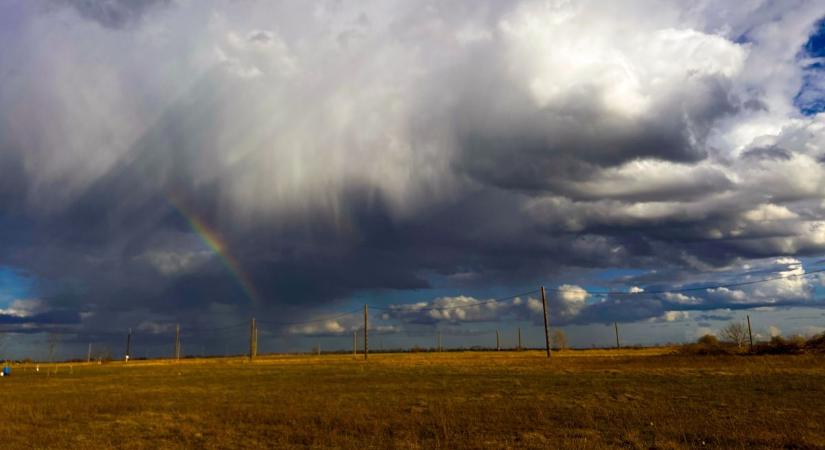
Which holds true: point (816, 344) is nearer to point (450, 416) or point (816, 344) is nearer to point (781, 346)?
point (781, 346)

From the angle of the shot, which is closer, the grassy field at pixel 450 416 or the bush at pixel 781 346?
the grassy field at pixel 450 416

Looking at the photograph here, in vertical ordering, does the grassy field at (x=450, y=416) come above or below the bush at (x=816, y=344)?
below

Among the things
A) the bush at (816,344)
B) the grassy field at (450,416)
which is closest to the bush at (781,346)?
the bush at (816,344)

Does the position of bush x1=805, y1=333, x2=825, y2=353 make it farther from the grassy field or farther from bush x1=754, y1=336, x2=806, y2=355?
the grassy field

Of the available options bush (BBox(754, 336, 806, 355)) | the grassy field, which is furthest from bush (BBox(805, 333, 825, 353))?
the grassy field

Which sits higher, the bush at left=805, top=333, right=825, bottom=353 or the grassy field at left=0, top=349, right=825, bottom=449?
the bush at left=805, top=333, right=825, bottom=353

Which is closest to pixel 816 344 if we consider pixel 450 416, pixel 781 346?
pixel 781 346

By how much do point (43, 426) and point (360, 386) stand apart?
21247mm

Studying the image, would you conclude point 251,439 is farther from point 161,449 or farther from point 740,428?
point 740,428

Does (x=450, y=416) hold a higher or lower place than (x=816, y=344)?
Result: lower

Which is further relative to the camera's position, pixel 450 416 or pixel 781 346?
pixel 781 346

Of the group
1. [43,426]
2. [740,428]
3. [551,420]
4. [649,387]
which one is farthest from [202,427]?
[649,387]

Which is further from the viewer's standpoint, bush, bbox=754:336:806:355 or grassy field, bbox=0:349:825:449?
bush, bbox=754:336:806:355

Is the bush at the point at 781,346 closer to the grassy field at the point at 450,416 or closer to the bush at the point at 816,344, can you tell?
the bush at the point at 816,344
